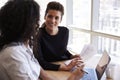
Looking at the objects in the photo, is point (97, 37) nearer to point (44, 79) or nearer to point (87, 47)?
point (87, 47)

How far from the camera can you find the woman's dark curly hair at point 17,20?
104 centimetres

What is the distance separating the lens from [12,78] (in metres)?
1.02

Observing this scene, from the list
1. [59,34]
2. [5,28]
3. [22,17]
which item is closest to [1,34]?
[5,28]

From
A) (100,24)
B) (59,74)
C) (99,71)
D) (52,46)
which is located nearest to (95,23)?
(100,24)

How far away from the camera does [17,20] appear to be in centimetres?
103

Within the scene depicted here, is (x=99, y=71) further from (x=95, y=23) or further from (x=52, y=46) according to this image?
(x=95, y=23)

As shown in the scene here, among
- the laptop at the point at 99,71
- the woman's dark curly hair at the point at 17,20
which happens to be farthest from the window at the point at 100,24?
the woman's dark curly hair at the point at 17,20

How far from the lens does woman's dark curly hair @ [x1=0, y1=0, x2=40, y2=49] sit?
1036mm

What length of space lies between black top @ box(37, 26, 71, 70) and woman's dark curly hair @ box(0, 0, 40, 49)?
72 cm

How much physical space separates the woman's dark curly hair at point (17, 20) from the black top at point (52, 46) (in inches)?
28.3

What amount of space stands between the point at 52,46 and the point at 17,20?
0.97 m

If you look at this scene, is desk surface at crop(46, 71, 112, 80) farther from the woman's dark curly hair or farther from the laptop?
the woman's dark curly hair

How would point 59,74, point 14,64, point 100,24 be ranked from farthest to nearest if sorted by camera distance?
1. point 100,24
2. point 59,74
3. point 14,64

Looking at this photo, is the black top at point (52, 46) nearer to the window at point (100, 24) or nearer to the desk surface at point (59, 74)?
the desk surface at point (59, 74)
